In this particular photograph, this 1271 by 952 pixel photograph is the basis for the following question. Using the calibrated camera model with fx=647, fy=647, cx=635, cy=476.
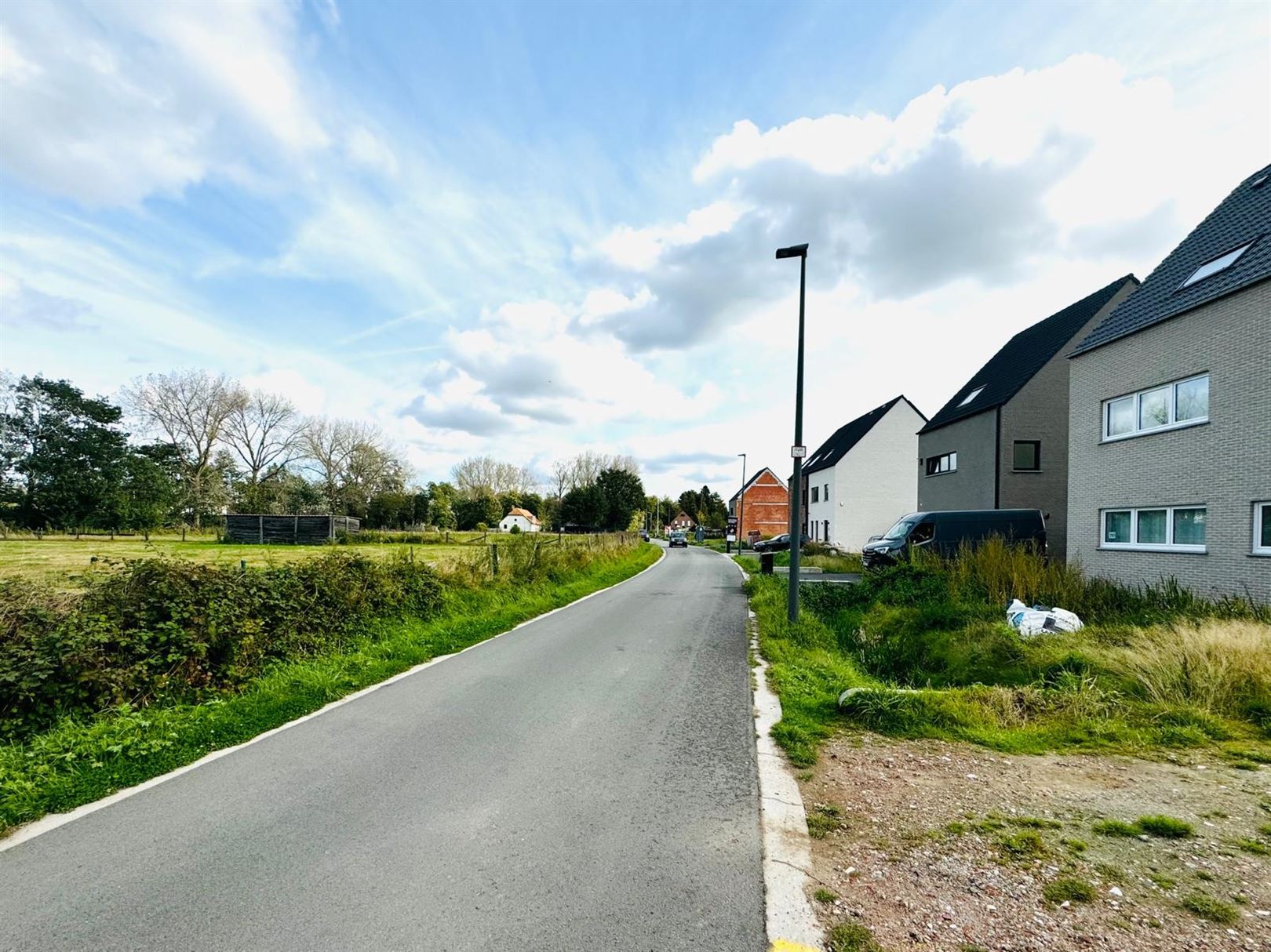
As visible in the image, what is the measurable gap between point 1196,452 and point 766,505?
57.0 m

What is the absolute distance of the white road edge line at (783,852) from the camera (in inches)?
111

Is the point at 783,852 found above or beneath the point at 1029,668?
beneath

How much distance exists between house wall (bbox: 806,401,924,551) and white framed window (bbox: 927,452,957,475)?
1067cm

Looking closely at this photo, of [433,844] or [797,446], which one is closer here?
[433,844]

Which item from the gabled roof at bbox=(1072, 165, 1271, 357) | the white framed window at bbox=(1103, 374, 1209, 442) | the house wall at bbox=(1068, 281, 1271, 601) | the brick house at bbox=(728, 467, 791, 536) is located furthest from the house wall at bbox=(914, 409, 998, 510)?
the brick house at bbox=(728, 467, 791, 536)

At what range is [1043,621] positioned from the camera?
943 centimetres

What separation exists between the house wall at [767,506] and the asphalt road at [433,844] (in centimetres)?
6281

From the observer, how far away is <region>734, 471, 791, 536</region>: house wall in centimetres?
6800

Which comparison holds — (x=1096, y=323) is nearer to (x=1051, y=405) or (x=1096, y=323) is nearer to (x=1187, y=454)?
(x=1051, y=405)

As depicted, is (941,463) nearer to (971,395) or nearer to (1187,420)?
(971,395)

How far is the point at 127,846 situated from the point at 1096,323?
26331 mm

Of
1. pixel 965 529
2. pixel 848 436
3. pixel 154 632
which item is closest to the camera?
pixel 154 632

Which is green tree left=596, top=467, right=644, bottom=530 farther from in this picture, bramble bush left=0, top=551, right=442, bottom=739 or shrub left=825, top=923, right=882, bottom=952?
shrub left=825, top=923, right=882, bottom=952

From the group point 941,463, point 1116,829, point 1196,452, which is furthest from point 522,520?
point 1116,829
